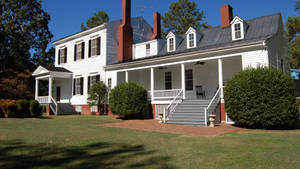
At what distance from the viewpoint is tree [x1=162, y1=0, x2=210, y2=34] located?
37625 mm

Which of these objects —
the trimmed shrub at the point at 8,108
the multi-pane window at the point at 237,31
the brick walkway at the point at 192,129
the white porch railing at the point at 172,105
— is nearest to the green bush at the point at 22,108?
the trimmed shrub at the point at 8,108

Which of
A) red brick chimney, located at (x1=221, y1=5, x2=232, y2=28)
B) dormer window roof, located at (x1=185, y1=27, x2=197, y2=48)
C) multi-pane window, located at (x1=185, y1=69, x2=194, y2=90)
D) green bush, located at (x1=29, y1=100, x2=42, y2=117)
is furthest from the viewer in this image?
dormer window roof, located at (x1=185, y1=27, x2=197, y2=48)

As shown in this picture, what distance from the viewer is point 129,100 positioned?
15.1m

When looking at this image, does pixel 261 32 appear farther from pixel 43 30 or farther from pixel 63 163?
pixel 43 30

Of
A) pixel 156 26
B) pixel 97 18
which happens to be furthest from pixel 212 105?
pixel 97 18

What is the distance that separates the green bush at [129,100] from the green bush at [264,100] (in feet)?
21.2

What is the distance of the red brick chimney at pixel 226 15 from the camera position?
58.4 ft

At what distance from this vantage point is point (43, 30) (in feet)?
108

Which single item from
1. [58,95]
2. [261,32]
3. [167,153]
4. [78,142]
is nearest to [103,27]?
[58,95]

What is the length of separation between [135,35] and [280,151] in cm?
1949

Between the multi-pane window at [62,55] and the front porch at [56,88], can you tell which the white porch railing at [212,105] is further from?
the multi-pane window at [62,55]

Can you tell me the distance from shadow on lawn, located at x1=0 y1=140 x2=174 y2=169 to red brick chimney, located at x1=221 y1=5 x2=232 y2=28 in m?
14.7

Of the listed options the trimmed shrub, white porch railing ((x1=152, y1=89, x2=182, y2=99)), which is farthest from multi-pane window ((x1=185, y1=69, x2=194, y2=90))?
the trimmed shrub

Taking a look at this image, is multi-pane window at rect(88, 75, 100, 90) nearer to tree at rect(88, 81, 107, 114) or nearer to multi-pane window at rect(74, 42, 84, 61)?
tree at rect(88, 81, 107, 114)
